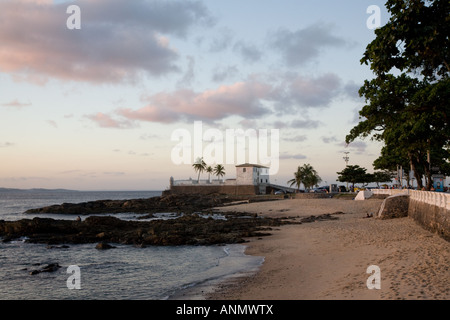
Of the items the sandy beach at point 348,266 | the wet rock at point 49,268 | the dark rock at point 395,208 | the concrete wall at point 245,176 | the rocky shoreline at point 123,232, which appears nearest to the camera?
the sandy beach at point 348,266

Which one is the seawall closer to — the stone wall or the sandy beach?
the stone wall

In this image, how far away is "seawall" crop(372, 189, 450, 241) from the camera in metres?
17.6

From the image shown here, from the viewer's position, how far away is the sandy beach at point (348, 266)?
10.2 meters

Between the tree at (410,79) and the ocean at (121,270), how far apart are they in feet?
33.7

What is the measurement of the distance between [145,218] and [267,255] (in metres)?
31.6

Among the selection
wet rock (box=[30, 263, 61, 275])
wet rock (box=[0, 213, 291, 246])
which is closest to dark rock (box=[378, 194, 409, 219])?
wet rock (box=[0, 213, 291, 246])

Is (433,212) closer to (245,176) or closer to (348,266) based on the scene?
(348,266)

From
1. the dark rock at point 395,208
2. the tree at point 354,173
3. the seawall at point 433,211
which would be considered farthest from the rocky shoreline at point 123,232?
the tree at point 354,173

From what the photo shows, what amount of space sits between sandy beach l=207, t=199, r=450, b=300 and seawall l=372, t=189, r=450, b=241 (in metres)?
0.48

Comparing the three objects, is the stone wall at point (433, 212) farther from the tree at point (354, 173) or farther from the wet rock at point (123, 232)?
the tree at point (354, 173)

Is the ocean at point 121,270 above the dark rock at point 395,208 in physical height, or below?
below
